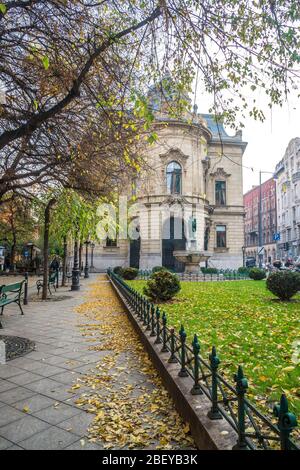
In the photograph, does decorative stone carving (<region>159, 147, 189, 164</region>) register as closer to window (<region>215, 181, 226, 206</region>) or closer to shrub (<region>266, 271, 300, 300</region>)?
window (<region>215, 181, 226, 206</region>)

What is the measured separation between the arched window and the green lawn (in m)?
25.1

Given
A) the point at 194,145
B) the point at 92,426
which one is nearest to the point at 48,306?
the point at 92,426

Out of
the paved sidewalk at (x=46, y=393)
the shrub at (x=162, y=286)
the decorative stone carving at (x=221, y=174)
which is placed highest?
the decorative stone carving at (x=221, y=174)

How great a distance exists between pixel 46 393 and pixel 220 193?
4098 cm

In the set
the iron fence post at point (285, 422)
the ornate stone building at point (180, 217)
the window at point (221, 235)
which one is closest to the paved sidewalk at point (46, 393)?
the iron fence post at point (285, 422)

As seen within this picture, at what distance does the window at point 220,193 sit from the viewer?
43000mm

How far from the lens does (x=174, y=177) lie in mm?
36656

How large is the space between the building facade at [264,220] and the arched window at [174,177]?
136 ft

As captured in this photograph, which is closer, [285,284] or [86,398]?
[86,398]

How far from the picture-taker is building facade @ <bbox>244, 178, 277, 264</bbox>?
79.4m

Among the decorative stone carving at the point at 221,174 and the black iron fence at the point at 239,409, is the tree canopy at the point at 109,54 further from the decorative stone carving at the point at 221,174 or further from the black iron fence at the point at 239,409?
the decorative stone carving at the point at 221,174

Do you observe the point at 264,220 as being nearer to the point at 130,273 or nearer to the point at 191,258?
the point at 191,258

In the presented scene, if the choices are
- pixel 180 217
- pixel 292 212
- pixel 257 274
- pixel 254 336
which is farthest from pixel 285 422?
pixel 292 212
